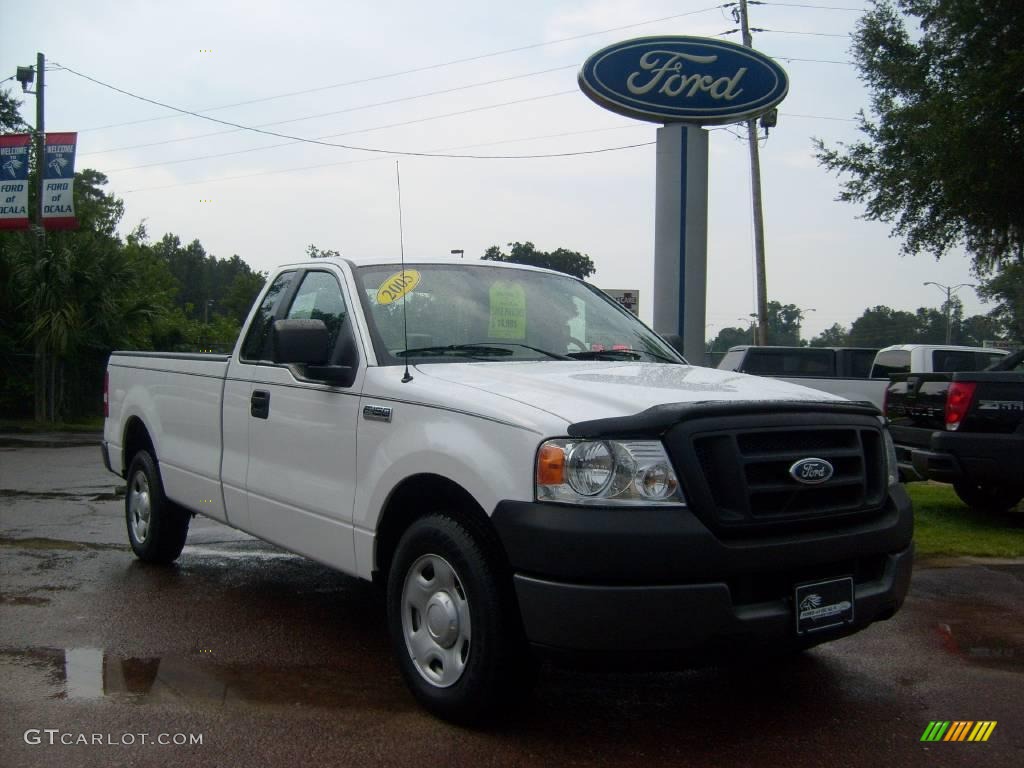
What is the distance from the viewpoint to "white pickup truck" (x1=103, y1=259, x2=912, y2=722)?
3.45m

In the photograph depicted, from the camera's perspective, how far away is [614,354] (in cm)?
510

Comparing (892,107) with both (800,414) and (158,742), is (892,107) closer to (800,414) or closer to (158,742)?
(800,414)

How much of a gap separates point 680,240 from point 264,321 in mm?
6442

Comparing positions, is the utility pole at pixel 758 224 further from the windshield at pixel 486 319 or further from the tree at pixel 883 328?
the tree at pixel 883 328

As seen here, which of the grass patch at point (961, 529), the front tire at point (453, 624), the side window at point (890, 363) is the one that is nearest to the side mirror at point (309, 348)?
the front tire at point (453, 624)

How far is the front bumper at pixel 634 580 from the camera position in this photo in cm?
340

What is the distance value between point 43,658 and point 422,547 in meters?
2.04

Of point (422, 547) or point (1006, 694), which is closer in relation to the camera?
point (422, 547)

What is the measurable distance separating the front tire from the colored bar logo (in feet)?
5.24

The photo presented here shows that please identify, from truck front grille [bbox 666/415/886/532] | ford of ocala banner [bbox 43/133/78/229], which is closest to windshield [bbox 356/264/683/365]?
truck front grille [bbox 666/415/886/532]

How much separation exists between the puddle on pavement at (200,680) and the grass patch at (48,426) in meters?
16.4

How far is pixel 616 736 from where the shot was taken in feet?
12.7

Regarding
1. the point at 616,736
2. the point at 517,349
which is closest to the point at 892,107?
the point at 517,349

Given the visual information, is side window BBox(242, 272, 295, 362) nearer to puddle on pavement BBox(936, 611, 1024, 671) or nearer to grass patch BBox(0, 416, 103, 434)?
puddle on pavement BBox(936, 611, 1024, 671)
